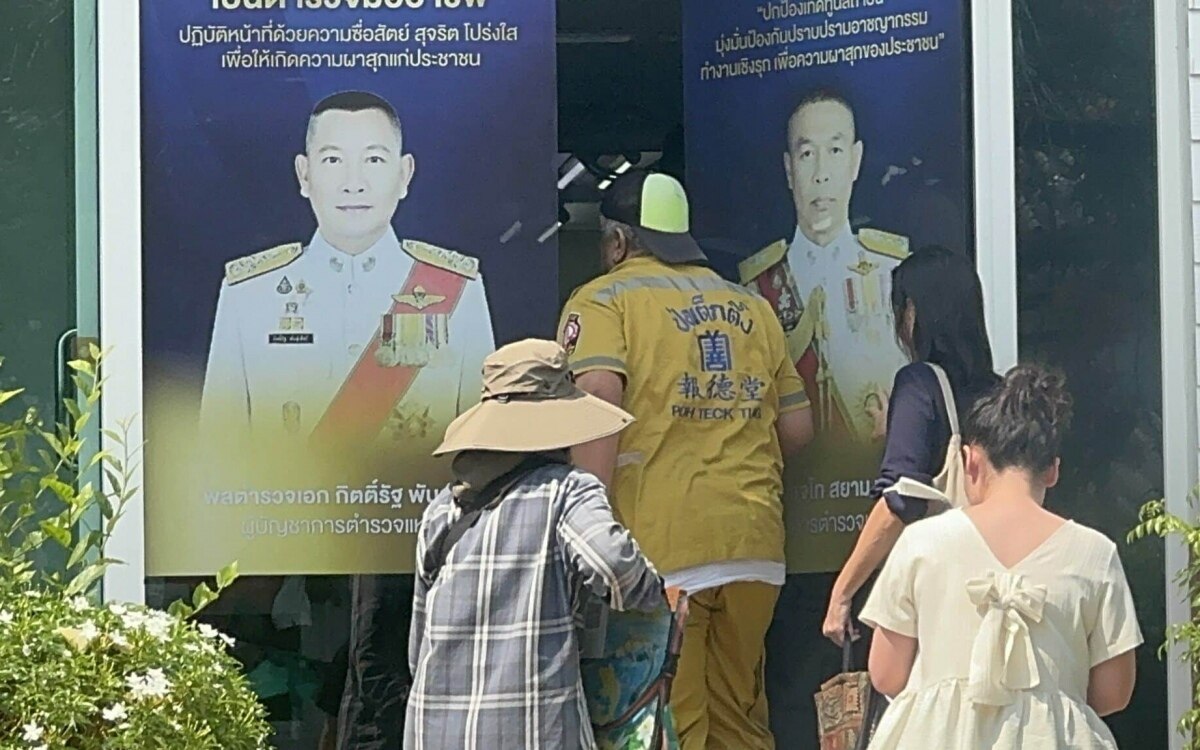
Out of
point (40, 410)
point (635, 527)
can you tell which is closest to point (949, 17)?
point (635, 527)

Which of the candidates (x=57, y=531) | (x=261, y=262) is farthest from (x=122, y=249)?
(x=57, y=531)

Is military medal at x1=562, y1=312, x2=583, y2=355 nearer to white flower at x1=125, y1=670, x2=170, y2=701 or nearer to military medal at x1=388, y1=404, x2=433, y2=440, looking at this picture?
military medal at x1=388, y1=404, x2=433, y2=440

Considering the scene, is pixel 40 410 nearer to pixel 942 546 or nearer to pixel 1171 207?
pixel 942 546

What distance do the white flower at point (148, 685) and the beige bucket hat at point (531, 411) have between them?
1.08m

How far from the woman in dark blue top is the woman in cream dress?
2.09ft

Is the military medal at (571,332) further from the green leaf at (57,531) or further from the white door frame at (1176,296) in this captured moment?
the green leaf at (57,531)

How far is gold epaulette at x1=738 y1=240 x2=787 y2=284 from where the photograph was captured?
19.0ft

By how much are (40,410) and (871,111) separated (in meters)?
2.39

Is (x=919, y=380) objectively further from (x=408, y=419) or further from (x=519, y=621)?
(x=519, y=621)

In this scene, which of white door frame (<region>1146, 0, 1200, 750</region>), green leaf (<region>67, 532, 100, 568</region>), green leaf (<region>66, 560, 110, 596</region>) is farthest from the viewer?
white door frame (<region>1146, 0, 1200, 750</region>)

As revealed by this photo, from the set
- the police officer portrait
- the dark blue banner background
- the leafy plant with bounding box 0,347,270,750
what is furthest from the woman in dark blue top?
the leafy plant with bounding box 0,347,270,750

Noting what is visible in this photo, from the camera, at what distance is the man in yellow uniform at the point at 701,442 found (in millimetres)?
5613

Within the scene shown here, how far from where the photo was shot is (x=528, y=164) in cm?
573

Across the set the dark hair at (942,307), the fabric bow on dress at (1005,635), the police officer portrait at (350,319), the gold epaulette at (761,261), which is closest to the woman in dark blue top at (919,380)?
the dark hair at (942,307)
